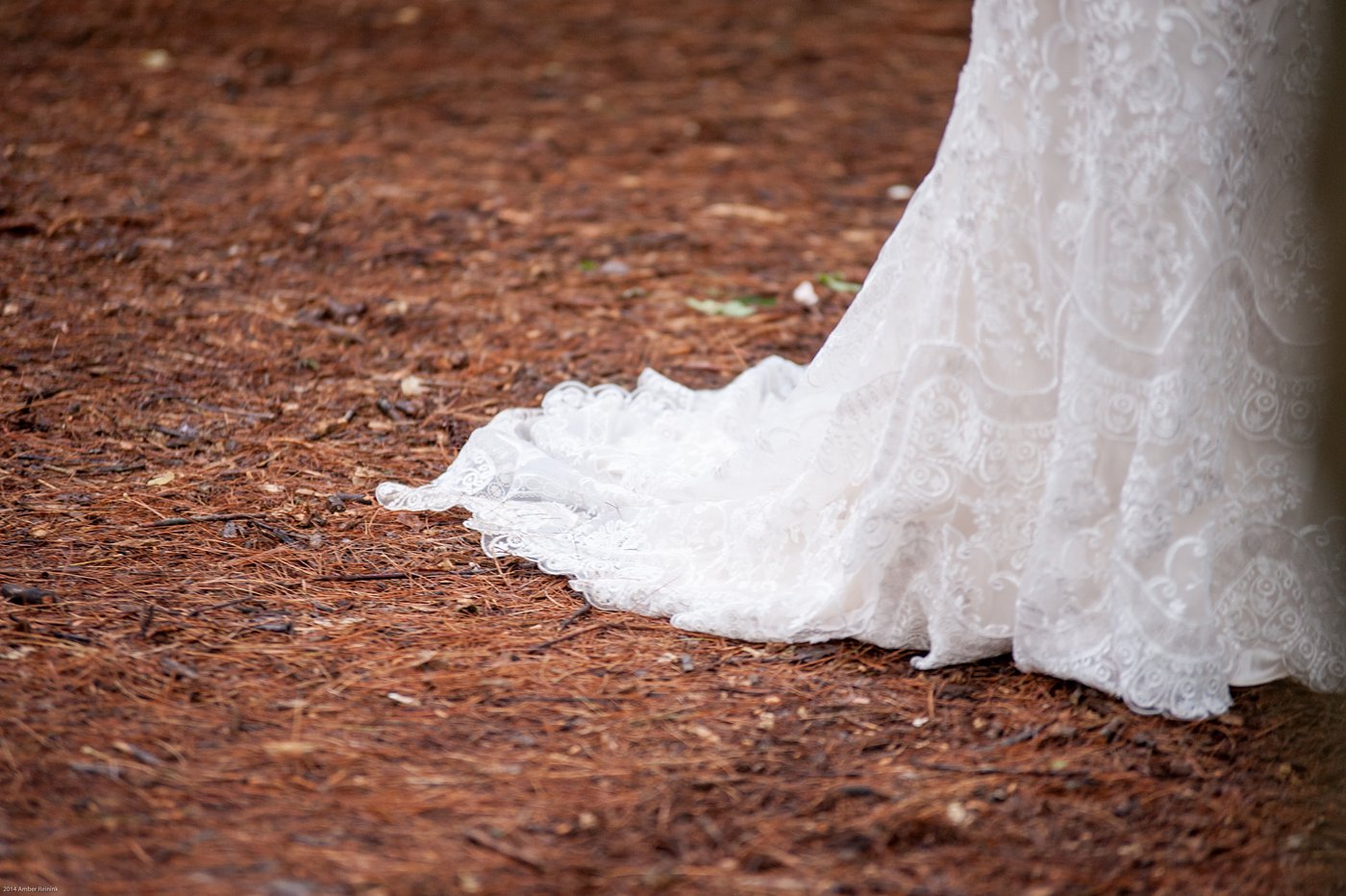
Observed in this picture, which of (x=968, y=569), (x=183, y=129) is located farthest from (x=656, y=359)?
(x=183, y=129)

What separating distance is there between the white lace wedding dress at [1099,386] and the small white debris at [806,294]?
1988 millimetres

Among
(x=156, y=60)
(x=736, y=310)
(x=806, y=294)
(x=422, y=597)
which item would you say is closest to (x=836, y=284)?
(x=806, y=294)

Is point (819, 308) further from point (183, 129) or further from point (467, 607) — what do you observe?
point (183, 129)

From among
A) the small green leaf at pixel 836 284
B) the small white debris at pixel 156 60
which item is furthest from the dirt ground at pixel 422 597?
the small white debris at pixel 156 60

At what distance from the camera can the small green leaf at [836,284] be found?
4.79m

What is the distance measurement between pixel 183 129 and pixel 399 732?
14.9 ft

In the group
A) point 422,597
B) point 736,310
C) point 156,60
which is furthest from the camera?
point 156,60

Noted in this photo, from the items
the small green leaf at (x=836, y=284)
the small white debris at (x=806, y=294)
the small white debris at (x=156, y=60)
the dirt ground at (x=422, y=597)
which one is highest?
the small white debris at (x=156, y=60)

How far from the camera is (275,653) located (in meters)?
2.54

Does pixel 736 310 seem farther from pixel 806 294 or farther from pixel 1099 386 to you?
pixel 1099 386

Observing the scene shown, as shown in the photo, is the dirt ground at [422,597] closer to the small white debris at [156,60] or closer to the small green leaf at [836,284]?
the small green leaf at [836,284]

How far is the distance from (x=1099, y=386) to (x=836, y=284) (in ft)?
8.47

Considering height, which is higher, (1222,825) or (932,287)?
(932,287)

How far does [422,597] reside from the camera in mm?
2822
